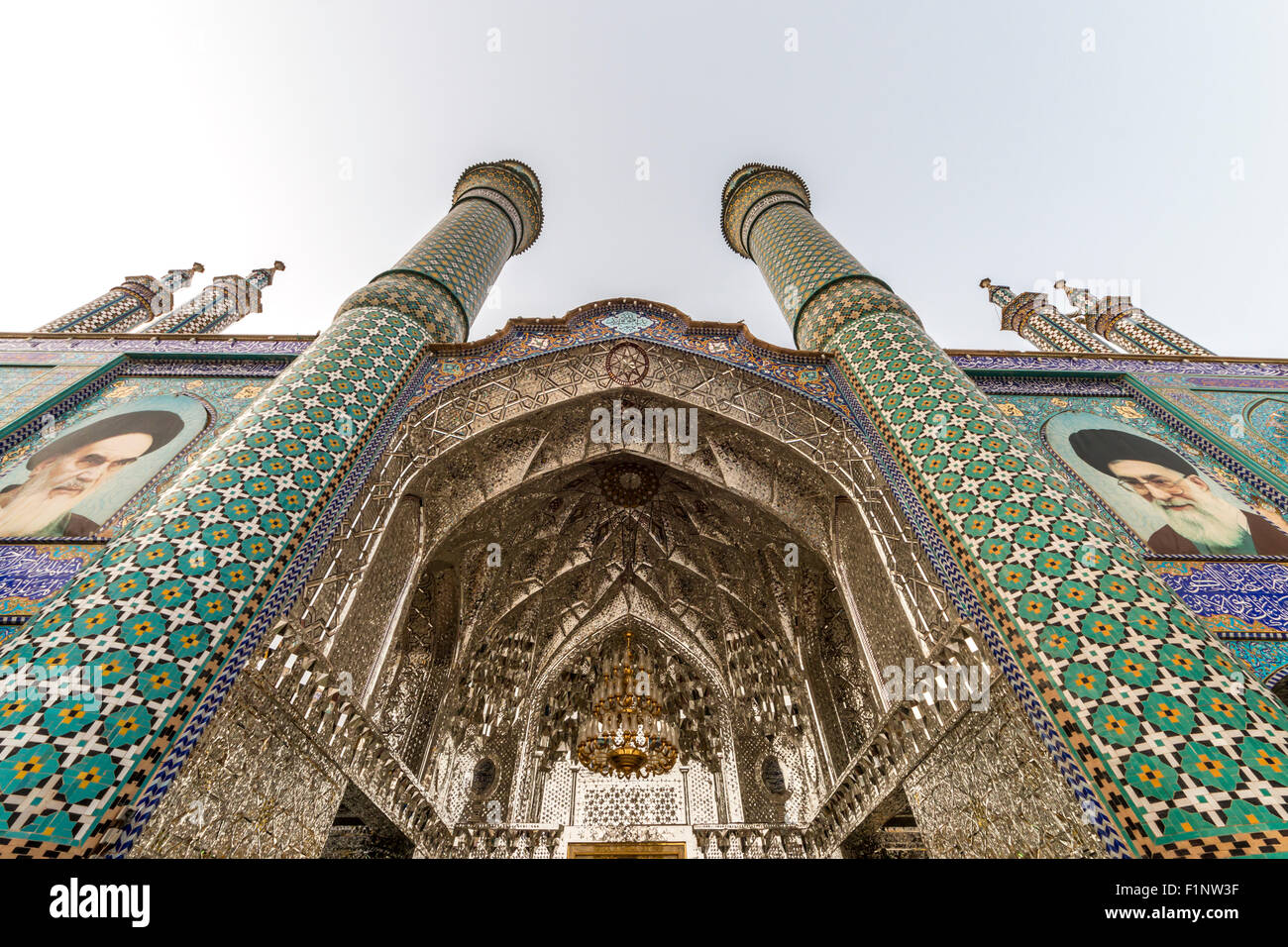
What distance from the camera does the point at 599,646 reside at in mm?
7664

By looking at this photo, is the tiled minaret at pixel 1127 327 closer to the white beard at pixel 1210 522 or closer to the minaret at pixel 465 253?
the white beard at pixel 1210 522

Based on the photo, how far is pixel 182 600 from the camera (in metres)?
2.61

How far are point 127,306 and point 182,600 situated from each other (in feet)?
24.9

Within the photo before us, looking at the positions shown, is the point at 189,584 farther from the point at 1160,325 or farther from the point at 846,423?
the point at 1160,325

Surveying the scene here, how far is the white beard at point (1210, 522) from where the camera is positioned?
418 centimetres

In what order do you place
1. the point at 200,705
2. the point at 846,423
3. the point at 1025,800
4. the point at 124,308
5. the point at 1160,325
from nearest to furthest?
the point at 200,705 < the point at 1025,800 < the point at 846,423 < the point at 124,308 < the point at 1160,325

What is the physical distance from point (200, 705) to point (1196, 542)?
21.0 feet

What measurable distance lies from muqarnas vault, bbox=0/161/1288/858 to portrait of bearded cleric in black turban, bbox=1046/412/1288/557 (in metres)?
0.03

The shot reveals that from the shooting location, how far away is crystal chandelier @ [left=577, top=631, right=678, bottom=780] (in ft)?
18.5

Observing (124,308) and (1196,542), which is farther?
(124,308)

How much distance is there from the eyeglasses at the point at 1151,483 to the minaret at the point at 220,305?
1113 centimetres

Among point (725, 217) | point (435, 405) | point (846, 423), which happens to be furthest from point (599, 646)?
point (725, 217)

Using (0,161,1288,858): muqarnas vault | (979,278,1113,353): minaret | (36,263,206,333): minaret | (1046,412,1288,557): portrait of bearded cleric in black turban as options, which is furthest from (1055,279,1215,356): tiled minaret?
(36,263,206,333): minaret
